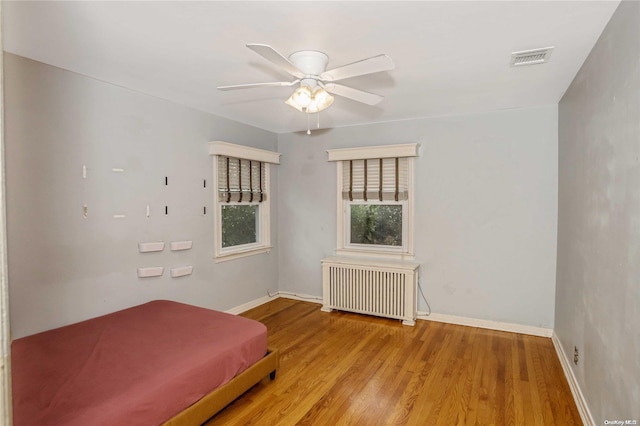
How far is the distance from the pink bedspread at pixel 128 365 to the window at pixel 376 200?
231 cm

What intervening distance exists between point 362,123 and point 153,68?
263 centimetres

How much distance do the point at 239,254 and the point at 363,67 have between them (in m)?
3.02

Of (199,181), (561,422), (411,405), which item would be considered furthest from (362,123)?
(561,422)

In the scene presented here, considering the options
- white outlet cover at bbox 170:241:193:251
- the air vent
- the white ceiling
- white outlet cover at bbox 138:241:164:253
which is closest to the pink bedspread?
white outlet cover at bbox 138:241:164:253

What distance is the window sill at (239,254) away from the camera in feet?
13.5

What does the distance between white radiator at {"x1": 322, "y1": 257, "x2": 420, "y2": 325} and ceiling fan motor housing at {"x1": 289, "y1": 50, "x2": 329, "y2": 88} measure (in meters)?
2.51

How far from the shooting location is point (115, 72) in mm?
2770

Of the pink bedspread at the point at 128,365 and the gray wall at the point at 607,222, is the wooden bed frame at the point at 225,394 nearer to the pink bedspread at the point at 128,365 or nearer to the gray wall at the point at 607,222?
the pink bedspread at the point at 128,365

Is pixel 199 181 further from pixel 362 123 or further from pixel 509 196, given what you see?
pixel 509 196

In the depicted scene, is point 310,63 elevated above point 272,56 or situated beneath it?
elevated above

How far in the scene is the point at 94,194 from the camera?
2900 mm

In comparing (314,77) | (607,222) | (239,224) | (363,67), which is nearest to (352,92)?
(314,77)

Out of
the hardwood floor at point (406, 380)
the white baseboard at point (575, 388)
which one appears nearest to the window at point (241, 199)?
the hardwood floor at point (406, 380)

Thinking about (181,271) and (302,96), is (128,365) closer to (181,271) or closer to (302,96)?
(181,271)
